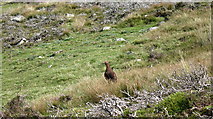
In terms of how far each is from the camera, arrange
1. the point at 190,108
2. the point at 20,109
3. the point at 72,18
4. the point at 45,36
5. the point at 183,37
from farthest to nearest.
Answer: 1. the point at 72,18
2. the point at 45,36
3. the point at 183,37
4. the point at 20,109
5. the point at 190,108

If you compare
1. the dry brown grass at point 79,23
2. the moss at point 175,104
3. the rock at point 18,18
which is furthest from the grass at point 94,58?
the rock at point 18,18

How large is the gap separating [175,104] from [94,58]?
501 inches

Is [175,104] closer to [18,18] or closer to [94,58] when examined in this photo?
[94,58]

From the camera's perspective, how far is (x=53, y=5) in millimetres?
45781

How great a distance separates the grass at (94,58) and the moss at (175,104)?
122 inches

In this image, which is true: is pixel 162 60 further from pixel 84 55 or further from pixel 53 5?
pixel 53 5

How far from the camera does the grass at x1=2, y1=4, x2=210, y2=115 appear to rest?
1059 centimetres

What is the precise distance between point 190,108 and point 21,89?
11453 mm

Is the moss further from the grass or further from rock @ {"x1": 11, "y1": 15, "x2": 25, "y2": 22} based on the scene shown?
rock @ {"x1": 11, "y1": 15, "x2": 25, "y2": 22}

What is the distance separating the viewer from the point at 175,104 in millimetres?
3805

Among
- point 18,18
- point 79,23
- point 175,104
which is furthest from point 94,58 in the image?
point 18,18

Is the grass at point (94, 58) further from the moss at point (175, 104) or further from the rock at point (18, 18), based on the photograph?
the rock at point (18, 18)

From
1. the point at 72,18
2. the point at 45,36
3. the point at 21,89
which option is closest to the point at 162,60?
the point at 21,89

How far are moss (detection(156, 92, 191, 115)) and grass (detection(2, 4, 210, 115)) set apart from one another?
10.1 ft
